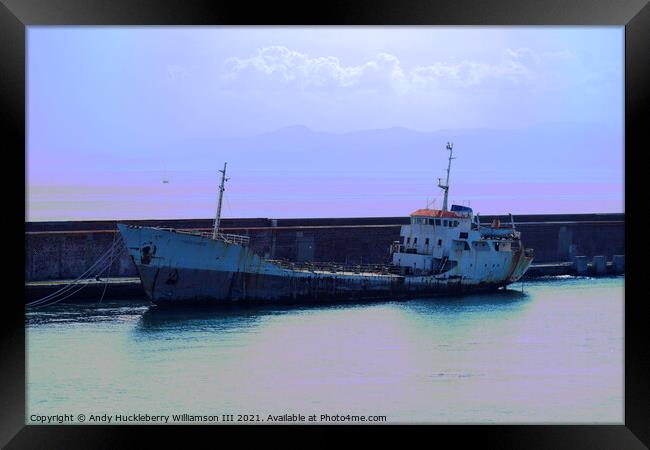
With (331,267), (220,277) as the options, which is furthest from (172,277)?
(331,267)

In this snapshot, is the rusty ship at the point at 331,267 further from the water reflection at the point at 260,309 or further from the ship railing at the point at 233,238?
the water reflection at the point at 260,309

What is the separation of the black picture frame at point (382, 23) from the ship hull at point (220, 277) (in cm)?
841

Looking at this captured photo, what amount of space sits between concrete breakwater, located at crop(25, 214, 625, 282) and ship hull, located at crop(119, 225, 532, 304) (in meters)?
1.26

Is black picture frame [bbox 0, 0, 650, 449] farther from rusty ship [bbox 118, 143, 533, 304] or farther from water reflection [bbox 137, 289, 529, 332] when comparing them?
rusty ship [bbox 118, 143, 533, 304]

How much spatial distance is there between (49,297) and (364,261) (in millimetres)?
7635

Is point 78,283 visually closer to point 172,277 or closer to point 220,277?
point 172,277

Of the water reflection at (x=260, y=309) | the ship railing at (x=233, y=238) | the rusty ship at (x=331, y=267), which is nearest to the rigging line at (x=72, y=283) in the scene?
the rusty ship at (x=331, y=267)

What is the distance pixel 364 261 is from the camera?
19938 mm

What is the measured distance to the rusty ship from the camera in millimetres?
15211

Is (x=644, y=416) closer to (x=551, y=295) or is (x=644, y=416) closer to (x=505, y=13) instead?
(x=505, y=13)

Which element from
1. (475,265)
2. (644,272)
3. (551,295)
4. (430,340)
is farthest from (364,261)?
(644,272)

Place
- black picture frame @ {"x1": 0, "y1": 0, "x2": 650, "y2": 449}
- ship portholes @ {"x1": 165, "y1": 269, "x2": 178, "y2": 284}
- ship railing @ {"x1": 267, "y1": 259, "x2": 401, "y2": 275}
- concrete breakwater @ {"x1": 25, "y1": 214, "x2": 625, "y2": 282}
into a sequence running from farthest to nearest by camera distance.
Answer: ship railing @ {"x1": 267, "y1": 259, "x2": 401, "y2": 275} → concrete breakwater @ {"x1": 25, "y1": 214, "x2": 625, "y2": 282} → ship portholes @ {"x1": 165, "y1": 269, "x2": 178, "y2": 284} → black picture frame @ {"x1": 0, "y1": 0, "x2": 650, "y2": 449}

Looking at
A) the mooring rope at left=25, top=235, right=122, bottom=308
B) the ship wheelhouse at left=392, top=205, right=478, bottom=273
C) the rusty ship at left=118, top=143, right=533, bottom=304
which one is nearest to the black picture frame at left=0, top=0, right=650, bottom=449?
the mooring rope at left=25, top=235, right=122, bottom=308

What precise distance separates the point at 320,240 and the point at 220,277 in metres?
4.55
